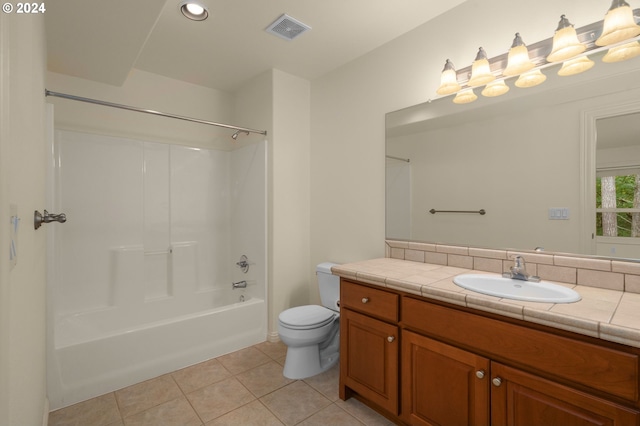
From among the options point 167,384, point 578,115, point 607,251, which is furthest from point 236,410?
point 578,115

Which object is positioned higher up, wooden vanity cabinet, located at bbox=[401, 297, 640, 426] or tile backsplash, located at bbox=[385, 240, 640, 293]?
tile backsplash, located at bbox=[385, 240, 640, 293]

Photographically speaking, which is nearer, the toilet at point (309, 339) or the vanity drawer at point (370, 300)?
the vanity drawer at point (370, 300)

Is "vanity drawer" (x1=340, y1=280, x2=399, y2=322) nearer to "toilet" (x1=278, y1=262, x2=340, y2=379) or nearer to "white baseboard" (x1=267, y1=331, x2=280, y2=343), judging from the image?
"toilet" (x1=278, y1=262, x2=340, y2=379)

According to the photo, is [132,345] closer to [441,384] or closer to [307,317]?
[307,317]

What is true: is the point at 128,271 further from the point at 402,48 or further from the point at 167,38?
the point at 402,48

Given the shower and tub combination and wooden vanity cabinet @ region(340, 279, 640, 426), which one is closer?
wooden vanity cabinet @ region(340, 279, 640, 426)

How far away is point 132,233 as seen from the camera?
2.85 m

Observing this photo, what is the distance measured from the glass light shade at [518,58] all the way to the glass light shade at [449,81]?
0.98 feet

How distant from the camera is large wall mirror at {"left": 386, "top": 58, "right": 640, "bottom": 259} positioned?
1.43 m

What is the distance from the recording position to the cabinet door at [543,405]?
3.23ft

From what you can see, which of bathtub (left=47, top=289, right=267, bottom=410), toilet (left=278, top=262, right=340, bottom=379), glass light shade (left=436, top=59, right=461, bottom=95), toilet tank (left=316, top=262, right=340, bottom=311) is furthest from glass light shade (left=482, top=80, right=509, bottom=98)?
bathtub (left=47, top=289, right=267, bottom=410)

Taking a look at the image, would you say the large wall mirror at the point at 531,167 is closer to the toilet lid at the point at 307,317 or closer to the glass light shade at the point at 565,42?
the glass light shade at the point at 565,42

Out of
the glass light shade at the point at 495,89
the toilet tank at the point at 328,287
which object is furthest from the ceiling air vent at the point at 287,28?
the toilet tank at the point at 328,287

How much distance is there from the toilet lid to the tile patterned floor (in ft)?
1.27
